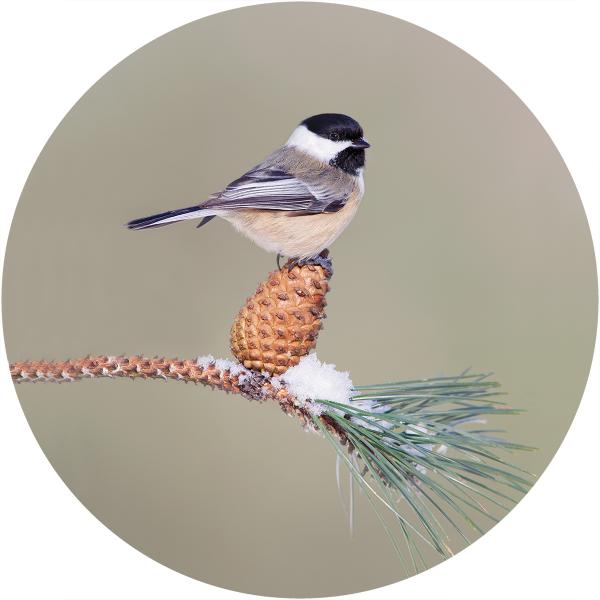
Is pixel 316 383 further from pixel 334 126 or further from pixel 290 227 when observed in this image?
pixel 334 126

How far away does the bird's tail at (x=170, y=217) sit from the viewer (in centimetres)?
131

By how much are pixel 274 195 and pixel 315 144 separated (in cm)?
19

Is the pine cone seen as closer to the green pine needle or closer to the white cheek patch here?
the green pine needle

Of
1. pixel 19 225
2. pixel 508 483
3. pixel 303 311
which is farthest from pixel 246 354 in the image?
pixel 19 225

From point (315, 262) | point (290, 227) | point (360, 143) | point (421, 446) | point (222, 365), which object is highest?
point (360, 143)

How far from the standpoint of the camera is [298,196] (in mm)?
1413

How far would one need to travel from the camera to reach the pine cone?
102cm

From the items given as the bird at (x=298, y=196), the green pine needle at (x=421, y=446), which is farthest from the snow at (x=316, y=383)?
the bird at (x=298, y=196)

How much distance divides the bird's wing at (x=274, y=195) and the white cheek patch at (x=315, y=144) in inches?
3.5

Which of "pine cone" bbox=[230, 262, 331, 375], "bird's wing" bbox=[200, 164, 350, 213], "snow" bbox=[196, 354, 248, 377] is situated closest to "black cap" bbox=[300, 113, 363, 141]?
"bird's wing" bbox=[200, 164, 350, 213]

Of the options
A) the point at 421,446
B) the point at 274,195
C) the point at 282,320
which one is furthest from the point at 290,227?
the point at 421,446

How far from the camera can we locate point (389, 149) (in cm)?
176

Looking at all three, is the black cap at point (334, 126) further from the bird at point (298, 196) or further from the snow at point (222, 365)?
the snow at point (222, 365)

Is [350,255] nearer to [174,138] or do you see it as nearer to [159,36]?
[174,138]
